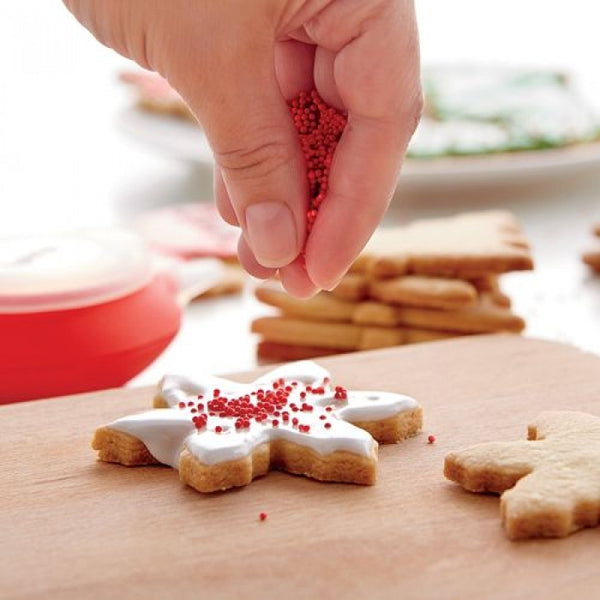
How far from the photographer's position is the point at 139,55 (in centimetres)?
105

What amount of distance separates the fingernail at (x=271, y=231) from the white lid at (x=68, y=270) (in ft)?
1.28

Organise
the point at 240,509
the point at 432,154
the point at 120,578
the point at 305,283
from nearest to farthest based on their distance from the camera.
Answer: the point at 120,578 < the point at 240,509 < the point at 305,283 < the point at 432,154

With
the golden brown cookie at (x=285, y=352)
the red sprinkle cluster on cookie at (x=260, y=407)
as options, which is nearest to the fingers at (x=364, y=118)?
the red sprinkle cluster on cookie at (x=260, y=407)

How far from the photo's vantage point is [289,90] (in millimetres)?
1225

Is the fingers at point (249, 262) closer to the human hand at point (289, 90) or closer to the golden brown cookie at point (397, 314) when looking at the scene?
the human hand at point (289, 90)

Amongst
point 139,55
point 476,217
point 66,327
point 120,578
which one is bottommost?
point 120,578

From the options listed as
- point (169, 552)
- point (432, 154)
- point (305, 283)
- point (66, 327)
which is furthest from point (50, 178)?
point (169, 552)

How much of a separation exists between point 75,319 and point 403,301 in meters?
0.45

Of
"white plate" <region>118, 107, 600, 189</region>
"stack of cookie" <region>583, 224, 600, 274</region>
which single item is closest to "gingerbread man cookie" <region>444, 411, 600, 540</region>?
"stack of cookie" <region>583, 224, 600, 274</region>

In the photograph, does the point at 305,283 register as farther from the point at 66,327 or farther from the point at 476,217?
the point at 476,217

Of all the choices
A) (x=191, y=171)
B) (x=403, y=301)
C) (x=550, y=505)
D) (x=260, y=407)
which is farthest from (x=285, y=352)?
(x=191, y=171)

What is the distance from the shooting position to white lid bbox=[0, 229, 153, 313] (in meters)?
1.44

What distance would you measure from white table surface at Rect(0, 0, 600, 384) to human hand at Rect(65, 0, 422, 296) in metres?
0.53

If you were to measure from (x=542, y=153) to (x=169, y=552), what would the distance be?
5.16 ft
